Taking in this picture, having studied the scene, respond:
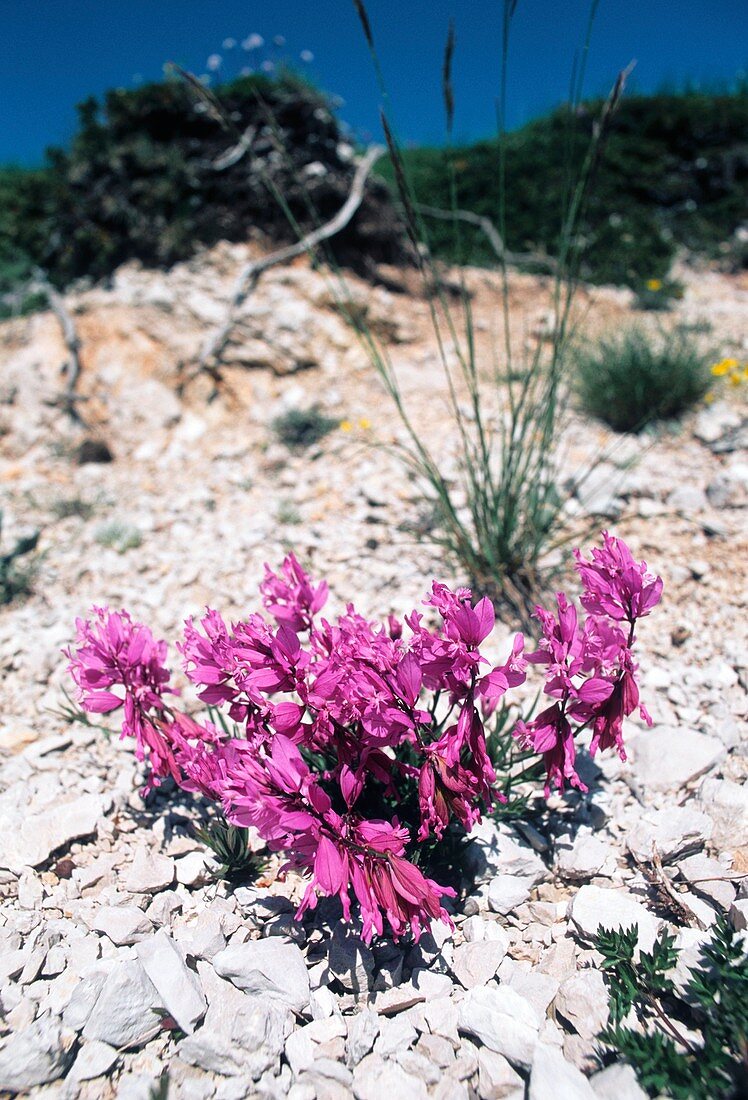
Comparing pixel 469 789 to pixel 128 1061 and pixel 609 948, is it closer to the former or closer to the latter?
pixel 609 948

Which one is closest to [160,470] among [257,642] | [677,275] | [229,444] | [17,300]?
[229,444]

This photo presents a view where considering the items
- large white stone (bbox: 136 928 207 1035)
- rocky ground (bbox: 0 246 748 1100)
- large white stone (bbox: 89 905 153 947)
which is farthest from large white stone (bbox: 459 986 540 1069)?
large white stone (bbox: 89 905 153 947)

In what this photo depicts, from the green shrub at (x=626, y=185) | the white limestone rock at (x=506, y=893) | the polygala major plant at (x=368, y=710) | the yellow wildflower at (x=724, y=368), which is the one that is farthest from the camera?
the green shrub at (x=626, y=185)

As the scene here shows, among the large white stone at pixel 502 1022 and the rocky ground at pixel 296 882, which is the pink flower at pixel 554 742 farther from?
the large white stone at pixel 502 1022

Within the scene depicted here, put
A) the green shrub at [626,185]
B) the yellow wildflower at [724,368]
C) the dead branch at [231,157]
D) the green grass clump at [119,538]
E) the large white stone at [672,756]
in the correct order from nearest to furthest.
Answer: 1. the large white stone at [672,756]
2. the green grass clump at [119,538]
3. the yellow wildflower at [724,368]
4. the dead branch at [231,157]
5. the green shrub at [626,185]

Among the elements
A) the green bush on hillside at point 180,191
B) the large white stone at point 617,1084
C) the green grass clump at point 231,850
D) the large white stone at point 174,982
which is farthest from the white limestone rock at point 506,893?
the green bush on hillside at point 180,191

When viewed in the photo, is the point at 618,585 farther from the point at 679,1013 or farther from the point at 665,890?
the point at 679,1013

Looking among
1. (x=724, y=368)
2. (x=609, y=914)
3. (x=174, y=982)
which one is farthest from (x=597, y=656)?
(x=724, y=368)

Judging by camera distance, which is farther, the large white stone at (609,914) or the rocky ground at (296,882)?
the large white stone at (609,914)
